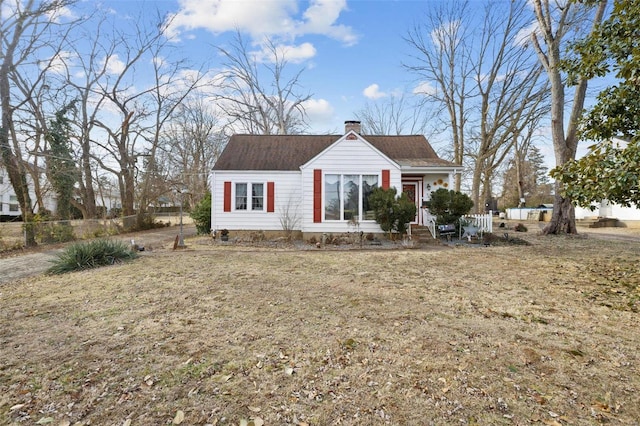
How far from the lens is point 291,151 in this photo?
15062 mm

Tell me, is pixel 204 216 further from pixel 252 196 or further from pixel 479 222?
pixel 479 222

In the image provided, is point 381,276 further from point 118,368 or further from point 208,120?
point 208,120

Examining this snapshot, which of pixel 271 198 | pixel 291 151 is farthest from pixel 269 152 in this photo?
pixel 271 198

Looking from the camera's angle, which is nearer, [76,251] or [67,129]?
[76,251]

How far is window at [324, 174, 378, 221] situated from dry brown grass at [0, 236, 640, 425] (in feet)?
21.2

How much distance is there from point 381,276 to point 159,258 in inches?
252

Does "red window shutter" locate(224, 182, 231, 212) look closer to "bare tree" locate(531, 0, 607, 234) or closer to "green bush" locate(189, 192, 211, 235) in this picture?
"green bush" locate(189, 192, 211, 235)

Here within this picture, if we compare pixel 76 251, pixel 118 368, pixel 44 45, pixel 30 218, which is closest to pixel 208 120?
pixel 44 45

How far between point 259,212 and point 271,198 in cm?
81

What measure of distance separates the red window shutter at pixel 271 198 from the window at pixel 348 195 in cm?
237

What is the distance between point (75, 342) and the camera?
11.8 feet

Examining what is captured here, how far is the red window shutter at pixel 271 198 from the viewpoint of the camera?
13.6 meters

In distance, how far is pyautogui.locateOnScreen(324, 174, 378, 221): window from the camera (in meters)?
12.8

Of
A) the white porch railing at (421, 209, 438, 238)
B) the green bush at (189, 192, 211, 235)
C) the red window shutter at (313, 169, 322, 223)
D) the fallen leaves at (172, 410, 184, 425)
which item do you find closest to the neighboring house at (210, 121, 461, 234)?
the red window shutter at (313, 169, 322, 223)
